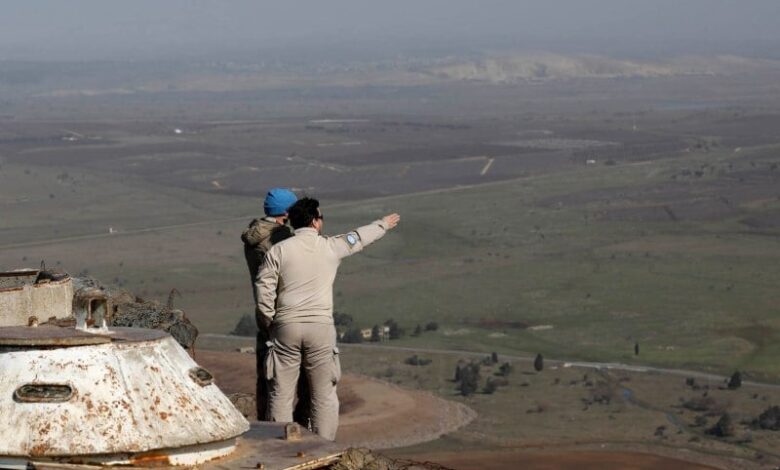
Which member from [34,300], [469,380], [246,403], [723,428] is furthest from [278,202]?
[469,380]

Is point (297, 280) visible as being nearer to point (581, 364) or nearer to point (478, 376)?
point (478, 376)

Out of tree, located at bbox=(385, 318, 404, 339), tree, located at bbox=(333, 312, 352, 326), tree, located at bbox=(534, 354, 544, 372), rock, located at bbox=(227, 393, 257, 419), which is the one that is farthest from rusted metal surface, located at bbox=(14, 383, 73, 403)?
tree, located at bbox=(333, 312, 352, 326)

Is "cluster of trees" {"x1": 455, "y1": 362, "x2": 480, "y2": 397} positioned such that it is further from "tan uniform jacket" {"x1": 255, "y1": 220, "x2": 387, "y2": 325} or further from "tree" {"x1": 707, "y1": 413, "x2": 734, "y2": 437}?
"tan uniform jacket" {"x1": 255, "y1": 220, "x2": 387, "y2": 325}

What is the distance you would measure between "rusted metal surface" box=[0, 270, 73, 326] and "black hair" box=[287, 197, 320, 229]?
127 cm

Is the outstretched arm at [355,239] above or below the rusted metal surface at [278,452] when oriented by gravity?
above

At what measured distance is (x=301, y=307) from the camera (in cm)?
961

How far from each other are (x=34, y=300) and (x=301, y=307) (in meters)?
1.42

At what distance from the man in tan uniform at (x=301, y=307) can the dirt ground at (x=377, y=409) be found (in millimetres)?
17525

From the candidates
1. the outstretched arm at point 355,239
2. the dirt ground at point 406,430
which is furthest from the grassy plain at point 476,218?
the outstretched arm at point 355,239

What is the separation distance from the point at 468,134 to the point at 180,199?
52.3m

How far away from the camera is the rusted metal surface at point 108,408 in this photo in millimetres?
7035

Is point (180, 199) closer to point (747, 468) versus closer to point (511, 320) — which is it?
point (511, 320)

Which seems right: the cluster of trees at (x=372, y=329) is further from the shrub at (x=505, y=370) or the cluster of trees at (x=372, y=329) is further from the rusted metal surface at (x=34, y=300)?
the rusted metal surface at (x=34, y=300)

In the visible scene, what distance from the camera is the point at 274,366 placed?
9.76 meters
